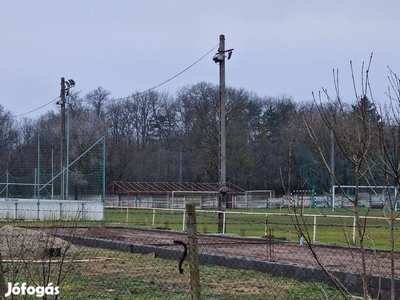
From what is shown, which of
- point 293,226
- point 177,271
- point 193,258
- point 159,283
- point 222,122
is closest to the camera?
point 193,258

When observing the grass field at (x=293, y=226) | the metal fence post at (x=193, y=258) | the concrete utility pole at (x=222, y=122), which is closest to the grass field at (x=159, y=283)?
the grass field at (x=293, y=226)

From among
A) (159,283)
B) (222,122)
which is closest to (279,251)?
(159,283)

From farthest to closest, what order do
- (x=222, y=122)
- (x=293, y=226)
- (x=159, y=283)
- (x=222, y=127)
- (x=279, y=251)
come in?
(x=222, y=127) < (x=222, y=122) < (x=293, y=226) < (x=279, y=251) < (x=159, y=283)

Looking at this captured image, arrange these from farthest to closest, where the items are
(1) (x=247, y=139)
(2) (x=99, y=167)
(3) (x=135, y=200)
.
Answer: (1) (x=247, y=139) < (3) (x=135, y=200) < (2) (x=99, y=167)

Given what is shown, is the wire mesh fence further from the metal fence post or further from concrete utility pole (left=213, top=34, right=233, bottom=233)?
concrete utility pole (left=213, top=34, right=233, bottom=233)

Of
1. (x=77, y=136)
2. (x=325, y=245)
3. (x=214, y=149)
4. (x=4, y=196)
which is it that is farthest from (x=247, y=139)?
(x=325, y=245)

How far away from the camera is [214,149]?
59438mm

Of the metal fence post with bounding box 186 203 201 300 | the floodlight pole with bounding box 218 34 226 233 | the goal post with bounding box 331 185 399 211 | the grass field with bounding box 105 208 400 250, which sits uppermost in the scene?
the floodlight pole with bounding box 218 34 226 233

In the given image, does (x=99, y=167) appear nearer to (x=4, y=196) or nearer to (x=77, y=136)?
(x=4, y=196)

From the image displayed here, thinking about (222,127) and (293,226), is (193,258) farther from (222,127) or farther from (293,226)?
(222,127)

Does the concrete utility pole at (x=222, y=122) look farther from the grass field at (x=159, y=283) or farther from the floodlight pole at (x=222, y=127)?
the grass field at (x=159, y=283)

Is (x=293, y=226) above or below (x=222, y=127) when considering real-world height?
below

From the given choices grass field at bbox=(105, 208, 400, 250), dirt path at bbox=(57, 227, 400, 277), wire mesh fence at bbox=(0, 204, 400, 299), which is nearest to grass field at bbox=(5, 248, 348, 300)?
wire mesh fence at bbox=(0, 204, 400, 299)

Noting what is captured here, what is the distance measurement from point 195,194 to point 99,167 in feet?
78.1
